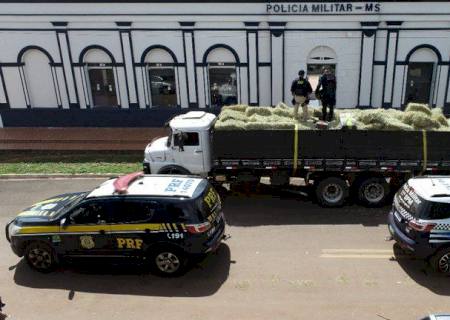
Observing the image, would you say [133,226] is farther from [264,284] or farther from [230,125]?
[230,125]

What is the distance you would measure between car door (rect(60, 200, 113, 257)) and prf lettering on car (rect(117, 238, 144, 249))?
207 mm

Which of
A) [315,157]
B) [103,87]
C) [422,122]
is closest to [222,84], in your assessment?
[103,87]

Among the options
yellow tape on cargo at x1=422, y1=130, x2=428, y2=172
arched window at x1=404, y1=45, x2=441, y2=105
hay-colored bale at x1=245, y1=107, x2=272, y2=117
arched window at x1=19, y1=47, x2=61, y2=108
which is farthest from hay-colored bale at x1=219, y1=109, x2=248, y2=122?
arched window at x1=19, y1=47, x2=61, y2=108

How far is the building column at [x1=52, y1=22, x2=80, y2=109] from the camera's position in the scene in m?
19.2

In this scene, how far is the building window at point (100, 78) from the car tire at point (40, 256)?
41.8 ft

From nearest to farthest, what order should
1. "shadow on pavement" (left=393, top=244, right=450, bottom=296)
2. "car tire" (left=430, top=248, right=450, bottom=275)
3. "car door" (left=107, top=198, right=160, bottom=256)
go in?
"shadow on pavement" (left=393, top=244, right=450, bottom=296) < "car tire" (left=430, top=248, right=450, bottom=275) < "car door" (left=107, top=198, right=160, bottom=256)

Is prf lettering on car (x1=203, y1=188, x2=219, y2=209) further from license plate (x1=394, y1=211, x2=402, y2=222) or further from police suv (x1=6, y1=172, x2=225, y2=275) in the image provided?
license plate (x1=394, y1=211, x2=402, y2=222)

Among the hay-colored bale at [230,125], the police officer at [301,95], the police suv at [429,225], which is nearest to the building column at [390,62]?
the police officer at [301,95]

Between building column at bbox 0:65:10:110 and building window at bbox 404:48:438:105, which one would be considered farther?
building column at bbox 0:65:10:110

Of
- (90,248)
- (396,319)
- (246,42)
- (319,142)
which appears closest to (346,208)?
(319,142)

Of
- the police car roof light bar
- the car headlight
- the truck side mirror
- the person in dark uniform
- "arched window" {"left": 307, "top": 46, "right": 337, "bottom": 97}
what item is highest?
"arched window" {"left": 307, "top": 46, "right": 337, "bottom": 97}

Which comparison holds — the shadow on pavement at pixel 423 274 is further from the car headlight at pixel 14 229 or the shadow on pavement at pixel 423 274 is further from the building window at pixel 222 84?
the building window at pixel 222 84

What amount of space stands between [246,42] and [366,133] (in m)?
9.50

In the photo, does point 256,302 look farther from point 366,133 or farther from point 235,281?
point 366,133
